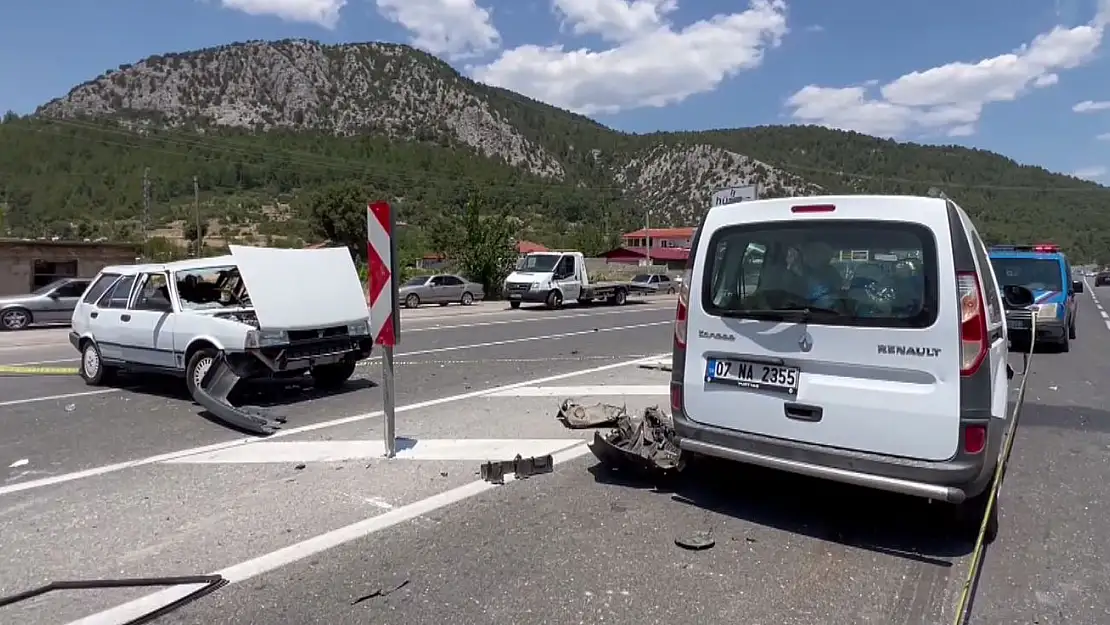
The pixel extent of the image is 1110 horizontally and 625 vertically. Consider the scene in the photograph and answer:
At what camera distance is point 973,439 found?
4359 millimetres

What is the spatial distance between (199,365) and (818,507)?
7186 mm

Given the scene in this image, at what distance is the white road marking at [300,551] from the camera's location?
3.83m

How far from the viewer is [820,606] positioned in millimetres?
3871

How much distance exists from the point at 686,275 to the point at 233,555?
333 centimetres

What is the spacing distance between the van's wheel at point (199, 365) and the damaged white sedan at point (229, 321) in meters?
0.01

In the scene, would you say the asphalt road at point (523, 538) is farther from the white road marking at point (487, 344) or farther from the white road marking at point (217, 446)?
the white road marking at point (487, 344)

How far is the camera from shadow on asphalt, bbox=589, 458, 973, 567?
4785 millimetres

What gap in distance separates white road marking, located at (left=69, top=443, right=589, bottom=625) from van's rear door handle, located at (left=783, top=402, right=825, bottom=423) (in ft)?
7.17

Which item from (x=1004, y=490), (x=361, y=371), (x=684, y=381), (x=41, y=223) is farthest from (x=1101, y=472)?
(x=41, y=223)

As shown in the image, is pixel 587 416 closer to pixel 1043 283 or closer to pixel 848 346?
pixel 848 346

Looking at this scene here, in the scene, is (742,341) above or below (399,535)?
above

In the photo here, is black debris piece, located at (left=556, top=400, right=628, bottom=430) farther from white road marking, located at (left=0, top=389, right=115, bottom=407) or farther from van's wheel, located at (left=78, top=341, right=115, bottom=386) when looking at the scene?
van's wheel, located at (left=78, top=341, right=115, bottom=386)

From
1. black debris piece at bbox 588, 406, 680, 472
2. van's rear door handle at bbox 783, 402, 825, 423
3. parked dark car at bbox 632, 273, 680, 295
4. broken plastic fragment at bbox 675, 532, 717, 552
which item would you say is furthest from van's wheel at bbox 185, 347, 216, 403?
parked dark car at bbox 632, 273, 680, 295

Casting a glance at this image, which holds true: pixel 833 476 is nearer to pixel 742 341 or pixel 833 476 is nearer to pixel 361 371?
pixel 742 341
